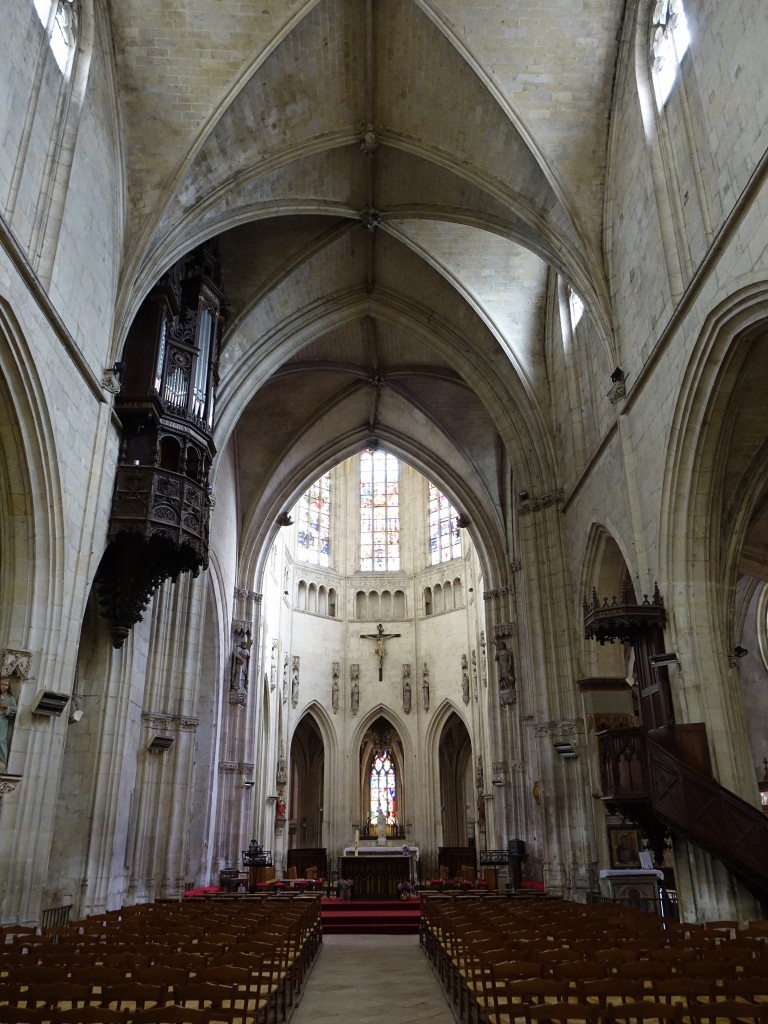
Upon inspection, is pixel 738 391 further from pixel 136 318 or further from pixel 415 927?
pixel 415 927

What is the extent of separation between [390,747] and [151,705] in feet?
71.2

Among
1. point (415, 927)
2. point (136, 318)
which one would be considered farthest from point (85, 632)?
point (415, 927)

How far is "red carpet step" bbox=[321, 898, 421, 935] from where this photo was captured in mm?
17453

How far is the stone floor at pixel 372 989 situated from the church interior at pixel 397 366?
344cm

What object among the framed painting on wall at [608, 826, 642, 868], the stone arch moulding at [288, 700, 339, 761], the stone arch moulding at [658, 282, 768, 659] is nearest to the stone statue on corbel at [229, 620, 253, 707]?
the stone arch moulding at [288, 700, 339, 761]

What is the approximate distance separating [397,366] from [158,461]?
482 inches

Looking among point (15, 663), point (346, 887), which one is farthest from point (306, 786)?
point (15, 663)

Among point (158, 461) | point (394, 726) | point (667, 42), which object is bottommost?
point (394, 726)

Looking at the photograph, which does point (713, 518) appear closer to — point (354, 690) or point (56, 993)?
point (56, 993)

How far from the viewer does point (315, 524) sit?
37438 millimetres

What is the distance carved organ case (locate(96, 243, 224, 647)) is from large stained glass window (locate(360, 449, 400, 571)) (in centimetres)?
2263

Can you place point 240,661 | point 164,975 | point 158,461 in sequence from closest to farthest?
point 164,975 < point 158,461 < point 240,661

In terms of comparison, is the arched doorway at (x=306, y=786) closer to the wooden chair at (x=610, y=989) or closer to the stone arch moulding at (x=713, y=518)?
the stone arch moulding at (x=713, y=518)

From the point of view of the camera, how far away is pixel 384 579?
123 ft
